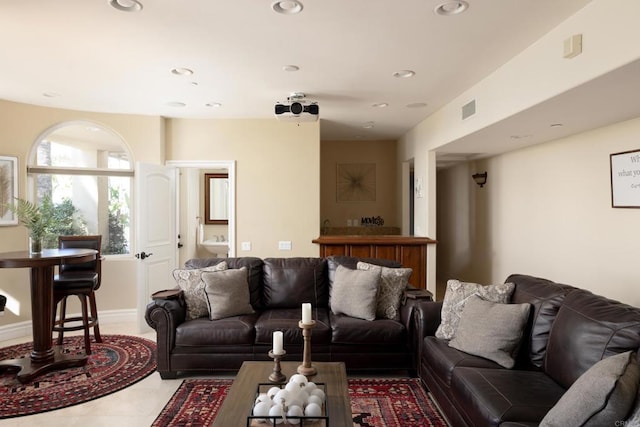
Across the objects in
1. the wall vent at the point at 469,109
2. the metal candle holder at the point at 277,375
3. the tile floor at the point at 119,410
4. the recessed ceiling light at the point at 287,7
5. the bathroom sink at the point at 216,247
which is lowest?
the tile floor at the point at 119,410

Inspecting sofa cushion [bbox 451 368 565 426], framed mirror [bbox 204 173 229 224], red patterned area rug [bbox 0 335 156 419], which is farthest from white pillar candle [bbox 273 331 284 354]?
framed mirror [bbox 204 173 229 224]

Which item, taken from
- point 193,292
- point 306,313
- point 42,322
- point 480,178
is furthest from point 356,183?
point 306,313

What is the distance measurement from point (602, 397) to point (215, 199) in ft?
21.3

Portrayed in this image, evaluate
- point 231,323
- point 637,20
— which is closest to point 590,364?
point 637,20

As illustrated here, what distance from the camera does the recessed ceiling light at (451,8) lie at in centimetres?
244

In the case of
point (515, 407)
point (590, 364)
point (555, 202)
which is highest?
point (555, 202)

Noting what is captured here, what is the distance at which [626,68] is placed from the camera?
7.30 feet

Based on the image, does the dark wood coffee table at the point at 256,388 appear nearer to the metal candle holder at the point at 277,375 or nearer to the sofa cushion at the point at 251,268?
the metal candle holder at the point at 277,375

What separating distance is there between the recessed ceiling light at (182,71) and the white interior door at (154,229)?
1.60 m

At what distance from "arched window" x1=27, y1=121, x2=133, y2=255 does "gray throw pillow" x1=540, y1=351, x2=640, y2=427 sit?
5.24 m

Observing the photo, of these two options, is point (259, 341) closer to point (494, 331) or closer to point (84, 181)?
point (494, 331)

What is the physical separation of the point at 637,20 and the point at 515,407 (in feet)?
6.67

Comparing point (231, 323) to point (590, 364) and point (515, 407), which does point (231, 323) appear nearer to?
point (515, 407)

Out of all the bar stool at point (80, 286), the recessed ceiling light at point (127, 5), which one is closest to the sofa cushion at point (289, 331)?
the bar stool at point (80, 286)
